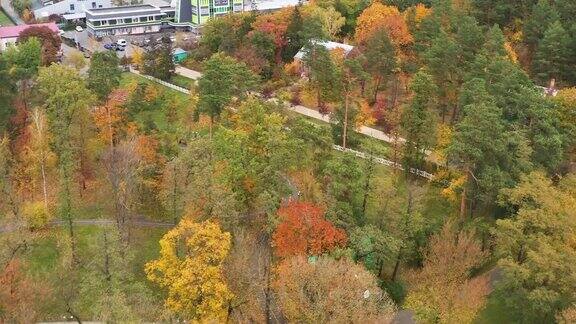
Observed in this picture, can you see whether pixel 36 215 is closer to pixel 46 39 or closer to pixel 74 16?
pixel 46 39

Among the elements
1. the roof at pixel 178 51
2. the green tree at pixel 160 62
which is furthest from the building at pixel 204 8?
the green tree at pixel 160 62

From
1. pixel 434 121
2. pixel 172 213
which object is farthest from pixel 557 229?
pixel 172 213

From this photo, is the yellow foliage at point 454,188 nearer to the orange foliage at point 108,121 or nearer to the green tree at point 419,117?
the green tree at point 419,117

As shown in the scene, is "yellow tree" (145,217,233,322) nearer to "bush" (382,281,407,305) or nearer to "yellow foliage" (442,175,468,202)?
"bush" (382,281,407,305)

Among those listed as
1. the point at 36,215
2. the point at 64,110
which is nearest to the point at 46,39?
the point at 64,110

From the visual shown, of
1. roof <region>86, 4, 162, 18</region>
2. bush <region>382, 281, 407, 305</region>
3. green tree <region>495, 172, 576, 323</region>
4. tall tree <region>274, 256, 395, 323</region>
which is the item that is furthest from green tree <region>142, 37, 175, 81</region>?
green tree <region>495, 172, 576, 323</region>

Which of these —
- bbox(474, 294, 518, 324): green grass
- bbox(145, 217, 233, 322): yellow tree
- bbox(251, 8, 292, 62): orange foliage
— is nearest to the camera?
bbox(145, 217, 233, 322): yellow tree
